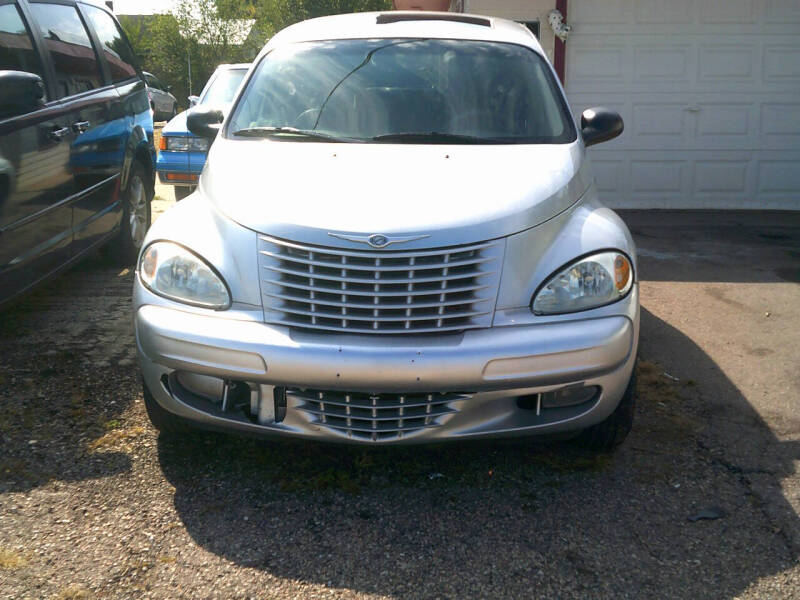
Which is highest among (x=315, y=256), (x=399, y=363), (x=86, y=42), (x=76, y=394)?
(x=86, y=42)

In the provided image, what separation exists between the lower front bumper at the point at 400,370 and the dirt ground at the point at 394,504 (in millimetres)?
208

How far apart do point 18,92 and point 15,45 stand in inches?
23.0

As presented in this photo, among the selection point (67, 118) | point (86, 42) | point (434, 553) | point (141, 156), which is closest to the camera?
point (434, 553)

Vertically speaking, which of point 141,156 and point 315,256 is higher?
point 315,256

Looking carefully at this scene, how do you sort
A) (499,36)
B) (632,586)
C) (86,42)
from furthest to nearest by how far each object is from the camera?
(86,42)
(499,36)
(632,586)

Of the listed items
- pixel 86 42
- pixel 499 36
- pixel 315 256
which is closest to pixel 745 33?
pixel 499 36

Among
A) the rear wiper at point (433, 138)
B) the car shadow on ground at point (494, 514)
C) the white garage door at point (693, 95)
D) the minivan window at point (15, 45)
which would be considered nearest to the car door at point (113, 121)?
the minivan window at point (15, 45)

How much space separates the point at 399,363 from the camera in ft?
9.96

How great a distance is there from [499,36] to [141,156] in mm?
3335

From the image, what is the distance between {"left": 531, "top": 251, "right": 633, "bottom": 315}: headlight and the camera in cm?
327

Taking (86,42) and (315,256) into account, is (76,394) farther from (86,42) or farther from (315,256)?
(86,42)

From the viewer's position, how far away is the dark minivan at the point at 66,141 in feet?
14.9

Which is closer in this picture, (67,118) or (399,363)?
(399,363)

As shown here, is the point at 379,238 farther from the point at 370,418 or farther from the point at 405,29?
the point at 405,29
